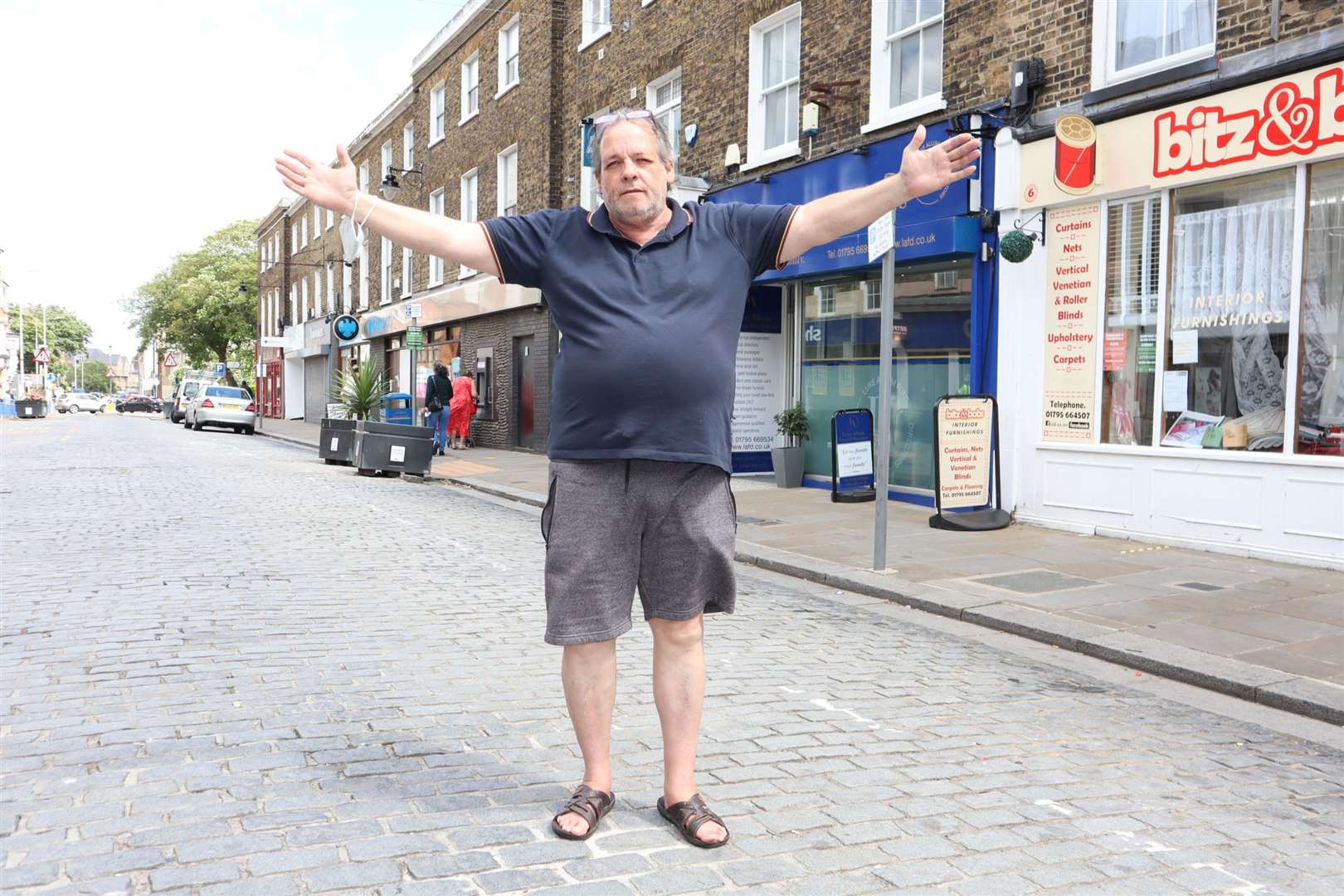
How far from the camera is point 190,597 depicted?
6.25m

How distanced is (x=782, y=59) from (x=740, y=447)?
5130 mm

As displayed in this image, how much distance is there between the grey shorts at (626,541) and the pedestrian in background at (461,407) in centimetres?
1931

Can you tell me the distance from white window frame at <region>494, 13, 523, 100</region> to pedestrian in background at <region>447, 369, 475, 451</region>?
637 cm

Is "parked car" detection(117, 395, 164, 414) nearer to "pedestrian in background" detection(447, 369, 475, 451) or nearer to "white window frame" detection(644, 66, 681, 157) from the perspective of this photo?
"pedestrian in background" detection(447, 369, 475, 451)

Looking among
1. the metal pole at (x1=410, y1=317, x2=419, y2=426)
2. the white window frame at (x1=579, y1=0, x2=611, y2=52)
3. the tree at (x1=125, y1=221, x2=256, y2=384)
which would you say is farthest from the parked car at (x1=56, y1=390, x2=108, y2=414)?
the white window frame at (x1=579, y1=0, x2=611, y2=52)

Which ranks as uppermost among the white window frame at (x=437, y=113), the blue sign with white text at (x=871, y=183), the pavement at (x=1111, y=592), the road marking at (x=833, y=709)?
the white window frame at (x=437, y=113)

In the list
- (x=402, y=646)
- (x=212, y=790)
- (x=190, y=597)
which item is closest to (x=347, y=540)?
(x=190, y=597)

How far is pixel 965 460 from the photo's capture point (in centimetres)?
988

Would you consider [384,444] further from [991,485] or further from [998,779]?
[998,779]

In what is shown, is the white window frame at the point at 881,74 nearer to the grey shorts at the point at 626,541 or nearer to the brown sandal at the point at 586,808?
the grey shorts at the point at 626,541

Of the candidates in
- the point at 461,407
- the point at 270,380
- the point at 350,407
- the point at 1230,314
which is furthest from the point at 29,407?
the point at 1230,314

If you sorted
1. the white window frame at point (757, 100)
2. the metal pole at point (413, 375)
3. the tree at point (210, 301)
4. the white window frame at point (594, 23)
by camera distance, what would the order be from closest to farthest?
the white window frame at point (757, 100) → the white window frame at point (594, 23) → the metal pole at point (413, 375) → the tree at point (210, 301)

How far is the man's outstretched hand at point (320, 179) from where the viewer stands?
2.91 metres

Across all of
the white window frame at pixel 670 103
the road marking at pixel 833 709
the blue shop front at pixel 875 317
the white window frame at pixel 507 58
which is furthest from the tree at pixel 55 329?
the road marking at pixel 833 709
